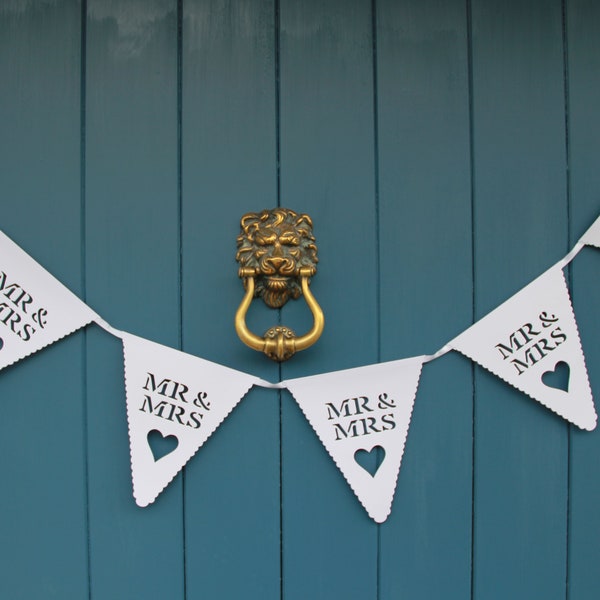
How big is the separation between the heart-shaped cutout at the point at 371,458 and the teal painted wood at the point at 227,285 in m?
0.11

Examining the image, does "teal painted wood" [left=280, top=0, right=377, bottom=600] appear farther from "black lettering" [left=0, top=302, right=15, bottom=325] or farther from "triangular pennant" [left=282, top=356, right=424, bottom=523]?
"black lettering" [left=0, top=302, right=15, bottom=325]

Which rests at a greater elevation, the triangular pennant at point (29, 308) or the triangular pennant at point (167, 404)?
the triangular pennant at point (29, 308)

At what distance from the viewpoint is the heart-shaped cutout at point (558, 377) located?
111 cm

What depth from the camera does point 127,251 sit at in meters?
1.08

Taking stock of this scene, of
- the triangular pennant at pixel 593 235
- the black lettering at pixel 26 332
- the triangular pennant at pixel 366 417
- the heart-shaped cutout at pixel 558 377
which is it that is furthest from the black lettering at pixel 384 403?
the black lettering at pixel 26 332

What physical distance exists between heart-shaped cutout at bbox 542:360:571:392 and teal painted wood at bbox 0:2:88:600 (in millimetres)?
640

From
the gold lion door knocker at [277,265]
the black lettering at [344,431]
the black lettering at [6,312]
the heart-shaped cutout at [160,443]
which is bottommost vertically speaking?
the heart-shaped cutout at [160,443]

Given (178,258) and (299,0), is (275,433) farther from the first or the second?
(299,0)

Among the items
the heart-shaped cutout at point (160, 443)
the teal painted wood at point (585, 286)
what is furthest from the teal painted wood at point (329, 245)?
the teal painted wood at point (585, 286)

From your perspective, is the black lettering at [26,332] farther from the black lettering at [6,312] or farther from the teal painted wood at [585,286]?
the teal painted wood at [585,286]

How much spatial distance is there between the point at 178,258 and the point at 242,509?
0.35m

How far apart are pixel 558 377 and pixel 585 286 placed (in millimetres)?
133

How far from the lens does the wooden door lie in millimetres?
1071

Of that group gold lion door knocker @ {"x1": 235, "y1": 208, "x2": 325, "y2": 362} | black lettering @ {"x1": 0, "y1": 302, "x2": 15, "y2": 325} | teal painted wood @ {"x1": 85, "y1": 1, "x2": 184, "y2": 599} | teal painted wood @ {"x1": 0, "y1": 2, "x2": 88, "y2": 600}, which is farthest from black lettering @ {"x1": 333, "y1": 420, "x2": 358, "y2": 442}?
black lettering @ {"x1": 0, "y1": 302, "x2": 15, "y2": 325}
